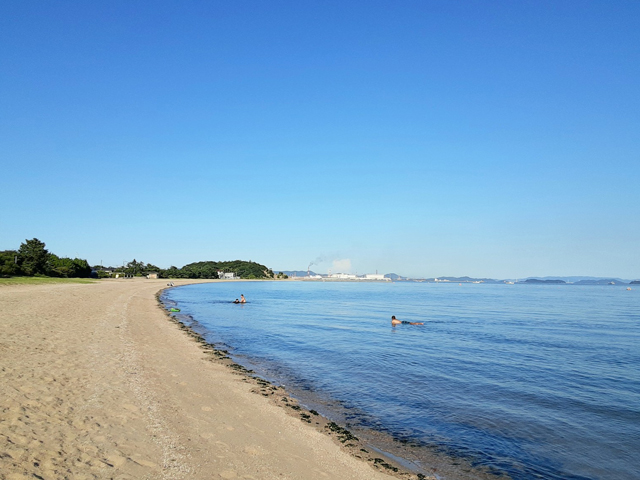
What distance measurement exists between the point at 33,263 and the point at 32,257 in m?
1.78

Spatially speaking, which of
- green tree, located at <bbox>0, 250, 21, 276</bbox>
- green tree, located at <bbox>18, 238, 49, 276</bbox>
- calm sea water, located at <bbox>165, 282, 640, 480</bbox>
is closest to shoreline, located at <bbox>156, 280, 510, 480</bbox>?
calm sea water, located at <bbox>165, 282, 640, 480</bbox>

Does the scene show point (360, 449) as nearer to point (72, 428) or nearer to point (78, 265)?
point (72, 428)

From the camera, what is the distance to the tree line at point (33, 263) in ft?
216

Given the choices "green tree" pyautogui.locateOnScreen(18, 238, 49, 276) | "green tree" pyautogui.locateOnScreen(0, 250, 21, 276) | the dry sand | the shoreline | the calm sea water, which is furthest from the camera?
"green tree" pyautogui.locateOnScreen(18, 238, 49, 276)

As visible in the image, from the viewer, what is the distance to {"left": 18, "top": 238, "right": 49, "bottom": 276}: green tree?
70938 millimetres

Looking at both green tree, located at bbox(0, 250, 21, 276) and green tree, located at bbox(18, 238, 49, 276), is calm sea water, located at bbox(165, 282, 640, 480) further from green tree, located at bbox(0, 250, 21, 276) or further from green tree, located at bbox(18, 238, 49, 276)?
green tree, located at bbox(18, 238, 49, 276)

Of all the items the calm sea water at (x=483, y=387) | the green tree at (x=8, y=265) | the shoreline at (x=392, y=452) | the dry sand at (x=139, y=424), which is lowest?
the calm sea water at (x=483, y=387)

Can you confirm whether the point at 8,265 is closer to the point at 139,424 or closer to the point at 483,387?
the point at 139,424

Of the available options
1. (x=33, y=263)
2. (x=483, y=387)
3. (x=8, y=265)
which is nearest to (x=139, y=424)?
(x=483, y=387)

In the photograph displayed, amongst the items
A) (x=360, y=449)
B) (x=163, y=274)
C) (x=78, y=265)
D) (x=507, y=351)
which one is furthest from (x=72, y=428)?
(x=163, y=274)

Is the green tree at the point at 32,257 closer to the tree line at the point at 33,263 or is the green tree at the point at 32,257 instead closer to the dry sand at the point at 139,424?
the tree line at the point at 33,263

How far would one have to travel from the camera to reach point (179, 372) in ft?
49.3

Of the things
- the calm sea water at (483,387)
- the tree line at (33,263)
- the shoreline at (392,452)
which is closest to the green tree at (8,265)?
the tree line at (33,263)

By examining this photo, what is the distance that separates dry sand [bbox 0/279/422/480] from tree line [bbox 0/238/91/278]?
62168 mm
